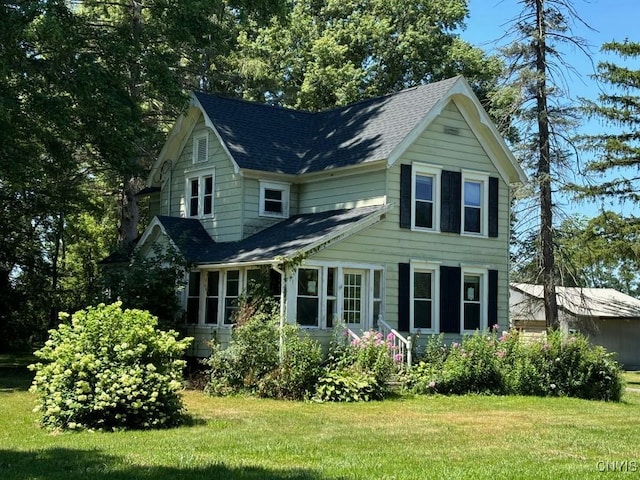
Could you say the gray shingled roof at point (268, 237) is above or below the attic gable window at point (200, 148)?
below

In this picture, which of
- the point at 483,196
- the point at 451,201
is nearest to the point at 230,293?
the point at 451,201

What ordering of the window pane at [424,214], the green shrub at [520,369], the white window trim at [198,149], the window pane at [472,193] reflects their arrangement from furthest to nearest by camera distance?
the white window trim at [198,149] → the window pane at [472,193] → the window pane at [424,214] → the green shrub at [520,369]

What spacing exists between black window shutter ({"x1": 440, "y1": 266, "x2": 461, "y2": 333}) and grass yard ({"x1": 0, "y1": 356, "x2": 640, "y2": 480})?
5.82m

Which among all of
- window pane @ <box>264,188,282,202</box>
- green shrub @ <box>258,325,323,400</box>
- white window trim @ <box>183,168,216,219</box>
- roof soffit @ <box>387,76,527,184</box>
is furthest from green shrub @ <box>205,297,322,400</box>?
roof soffit @ <box>387,76,527,184</box>

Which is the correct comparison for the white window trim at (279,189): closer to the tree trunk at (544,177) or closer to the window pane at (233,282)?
the window pane at (233,282)

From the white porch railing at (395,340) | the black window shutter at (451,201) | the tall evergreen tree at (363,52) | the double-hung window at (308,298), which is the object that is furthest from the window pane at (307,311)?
the tall evergreen tree at (363,52)

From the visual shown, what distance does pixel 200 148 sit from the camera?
80.5 ft

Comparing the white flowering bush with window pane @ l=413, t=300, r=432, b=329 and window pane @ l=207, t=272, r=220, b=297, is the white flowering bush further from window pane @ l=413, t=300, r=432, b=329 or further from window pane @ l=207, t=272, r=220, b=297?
window pane @ l=413, t=300, r=432, b=329

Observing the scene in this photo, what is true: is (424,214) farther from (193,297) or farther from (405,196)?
(193,297)

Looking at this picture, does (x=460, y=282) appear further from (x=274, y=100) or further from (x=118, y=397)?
(x=274, y=100)

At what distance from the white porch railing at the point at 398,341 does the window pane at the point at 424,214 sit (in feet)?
10.0

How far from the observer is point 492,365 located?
1870cm

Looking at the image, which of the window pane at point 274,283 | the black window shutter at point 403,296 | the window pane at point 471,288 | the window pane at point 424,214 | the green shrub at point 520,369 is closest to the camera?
the green shrub at point 520,369

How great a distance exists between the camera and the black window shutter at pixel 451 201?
22.2 meters
